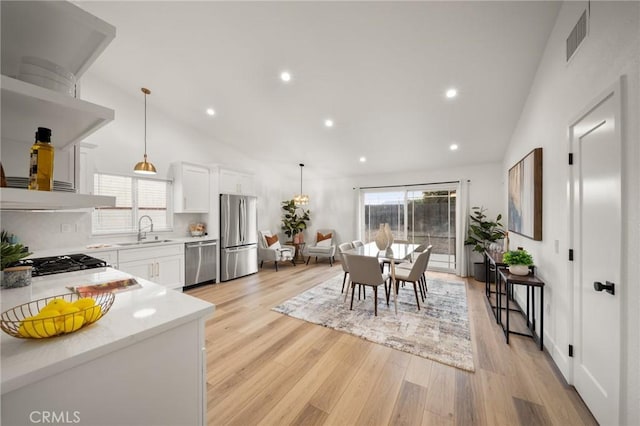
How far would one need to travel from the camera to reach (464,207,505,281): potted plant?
4.79m

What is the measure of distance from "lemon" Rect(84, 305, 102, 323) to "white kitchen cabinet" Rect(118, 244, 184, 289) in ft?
10.4

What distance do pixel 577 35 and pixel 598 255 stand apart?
1690mm

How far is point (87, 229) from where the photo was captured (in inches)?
141

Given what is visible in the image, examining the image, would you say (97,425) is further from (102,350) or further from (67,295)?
(67,295)

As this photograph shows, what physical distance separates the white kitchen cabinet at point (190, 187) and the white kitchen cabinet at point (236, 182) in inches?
12.5

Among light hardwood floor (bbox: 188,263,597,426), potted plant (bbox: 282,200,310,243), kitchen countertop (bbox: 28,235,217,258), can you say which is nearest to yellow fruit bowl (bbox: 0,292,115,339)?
light hardwood floor (bbox: 188,263,597,426)

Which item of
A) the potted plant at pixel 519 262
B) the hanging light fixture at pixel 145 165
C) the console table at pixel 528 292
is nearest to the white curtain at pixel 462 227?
the console table at pixel 528 292

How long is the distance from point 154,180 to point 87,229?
49.7 inches

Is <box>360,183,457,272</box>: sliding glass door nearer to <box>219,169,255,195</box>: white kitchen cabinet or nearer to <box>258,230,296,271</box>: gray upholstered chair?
<box>258,230,296,271</box>: gray upholstered chair

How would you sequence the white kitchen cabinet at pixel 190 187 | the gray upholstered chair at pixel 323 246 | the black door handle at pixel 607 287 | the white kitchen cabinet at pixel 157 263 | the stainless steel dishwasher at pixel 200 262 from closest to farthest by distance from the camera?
1. the black door handle at pixel 607 287
2. the white kitchen cabinet at pixel 157 263
3. the stainless steel dishwasher at pixel 200 262
4. the white kitchen cabinet at pixel 190 187
5. the gray upholstered chair at pixel 323 246

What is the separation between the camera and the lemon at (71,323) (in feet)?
2.81

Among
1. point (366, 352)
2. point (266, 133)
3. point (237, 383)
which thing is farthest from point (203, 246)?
point (366, 352)

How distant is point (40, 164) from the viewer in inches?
33.1

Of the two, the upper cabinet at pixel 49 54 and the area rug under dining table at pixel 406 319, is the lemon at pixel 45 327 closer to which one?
the upper cabinet at pixel 49 54
